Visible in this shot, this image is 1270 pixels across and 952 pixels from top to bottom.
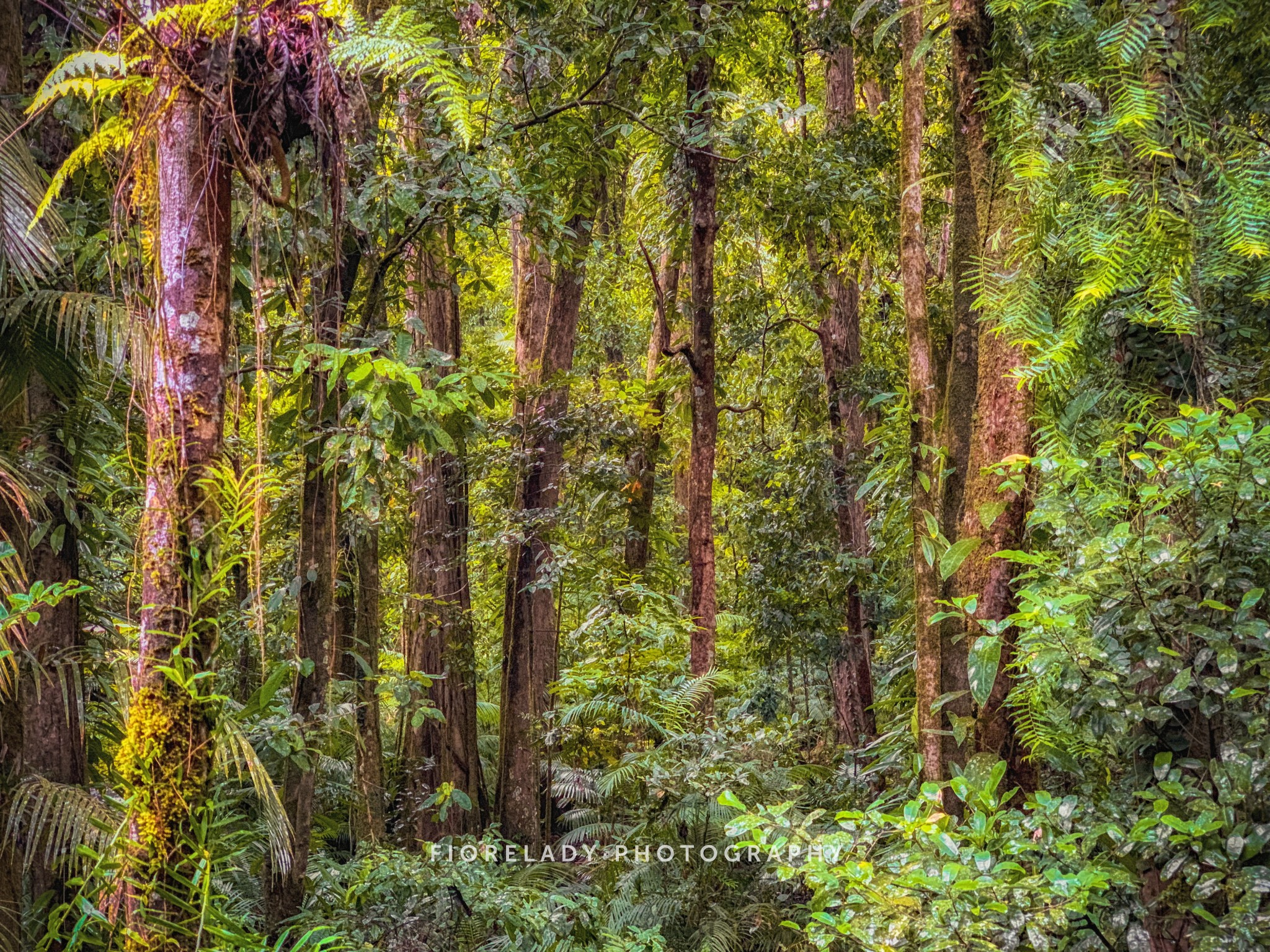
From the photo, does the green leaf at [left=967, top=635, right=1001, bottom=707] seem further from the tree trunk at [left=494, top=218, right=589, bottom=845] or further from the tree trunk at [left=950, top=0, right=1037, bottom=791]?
the tree trunk at [left=494, top=218, right=589, bottom=845]

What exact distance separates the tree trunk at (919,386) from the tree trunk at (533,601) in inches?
154

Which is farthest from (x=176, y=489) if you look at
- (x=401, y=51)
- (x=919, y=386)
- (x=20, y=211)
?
(x=919, y=386)

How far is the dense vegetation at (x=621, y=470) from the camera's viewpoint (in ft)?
6.84

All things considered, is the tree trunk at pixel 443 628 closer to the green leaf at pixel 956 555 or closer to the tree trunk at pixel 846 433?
the tree trunk at pixel 846 433

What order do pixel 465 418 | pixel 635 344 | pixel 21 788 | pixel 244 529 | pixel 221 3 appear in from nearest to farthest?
pixel 221 3
pixel 244 529
pixel 21 788
pixel 465 418
pixel 635 344

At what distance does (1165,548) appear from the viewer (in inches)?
88.4

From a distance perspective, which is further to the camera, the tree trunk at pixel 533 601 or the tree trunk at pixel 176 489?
the tree trunk at pixel 533 601

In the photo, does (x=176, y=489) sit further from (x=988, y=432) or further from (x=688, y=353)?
(x=688, y=353)

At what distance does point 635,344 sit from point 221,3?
11073 millimetres

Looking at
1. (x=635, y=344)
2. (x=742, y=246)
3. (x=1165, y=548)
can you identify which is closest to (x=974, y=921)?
(x=1165, y=548)

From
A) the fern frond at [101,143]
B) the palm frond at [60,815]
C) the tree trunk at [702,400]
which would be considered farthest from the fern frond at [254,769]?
the tree trunk at [702,400]

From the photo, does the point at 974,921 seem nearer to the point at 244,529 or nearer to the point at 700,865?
the point at 244,529

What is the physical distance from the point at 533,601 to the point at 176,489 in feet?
20.3

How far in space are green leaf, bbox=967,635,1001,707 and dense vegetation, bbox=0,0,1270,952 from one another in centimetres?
1
